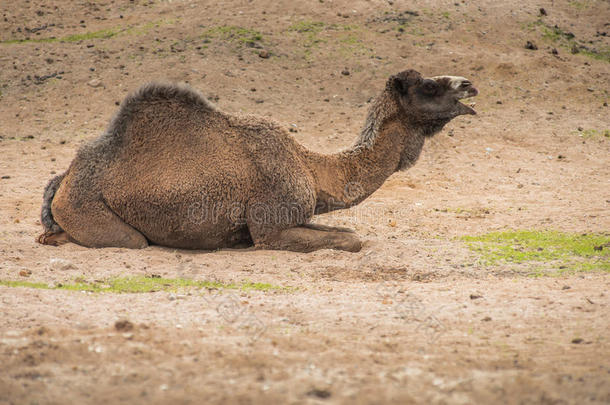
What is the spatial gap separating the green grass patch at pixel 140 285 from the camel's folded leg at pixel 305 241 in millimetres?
1271

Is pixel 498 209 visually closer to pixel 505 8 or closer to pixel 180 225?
pixel 180 225

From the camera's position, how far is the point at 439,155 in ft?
42.9

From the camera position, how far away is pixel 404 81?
798cm

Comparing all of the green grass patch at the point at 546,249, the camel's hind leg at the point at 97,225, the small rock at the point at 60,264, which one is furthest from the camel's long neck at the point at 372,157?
the small rock at the point at 60,264

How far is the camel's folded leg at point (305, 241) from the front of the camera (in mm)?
7496

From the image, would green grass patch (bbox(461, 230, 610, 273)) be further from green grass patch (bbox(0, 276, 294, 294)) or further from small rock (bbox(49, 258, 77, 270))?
small rock (bbox(49, 258, 77, 270))

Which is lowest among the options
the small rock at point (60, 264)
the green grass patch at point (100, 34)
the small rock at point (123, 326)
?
the small rock at point (60, 264)

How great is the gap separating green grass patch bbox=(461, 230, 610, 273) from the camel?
158 centimetres

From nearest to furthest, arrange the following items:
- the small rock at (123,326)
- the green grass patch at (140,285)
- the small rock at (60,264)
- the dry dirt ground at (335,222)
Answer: the dry dirt ground at (335,222) → the small rock at (123,326) → the green grass patch at (140,285) → the small rock at (60,264)

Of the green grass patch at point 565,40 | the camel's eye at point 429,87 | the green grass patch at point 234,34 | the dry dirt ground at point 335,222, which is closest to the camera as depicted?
the dry dirt ground at point 335,222

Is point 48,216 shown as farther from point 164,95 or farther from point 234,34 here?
point 234,34

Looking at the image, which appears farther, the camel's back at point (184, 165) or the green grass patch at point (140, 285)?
the camel's back at point (184, 165)

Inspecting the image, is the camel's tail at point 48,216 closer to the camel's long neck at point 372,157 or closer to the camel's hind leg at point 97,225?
the camel's hind leg at point 97,225

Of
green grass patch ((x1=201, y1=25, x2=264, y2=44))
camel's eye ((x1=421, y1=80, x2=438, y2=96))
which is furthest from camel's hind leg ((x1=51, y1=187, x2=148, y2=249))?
green grass patch ((x1=201, y1=25, x2=264, y2=44))
